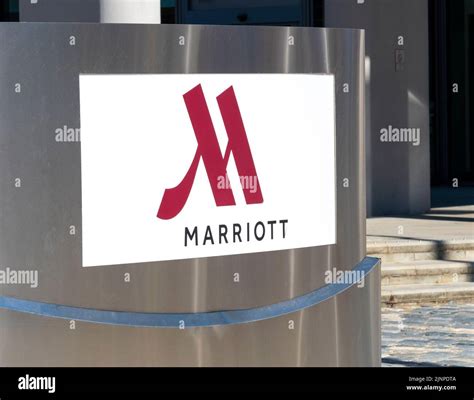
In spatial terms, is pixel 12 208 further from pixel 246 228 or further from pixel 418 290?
pixel 418 290

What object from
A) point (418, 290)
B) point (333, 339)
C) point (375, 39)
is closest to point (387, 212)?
point (375, 39)

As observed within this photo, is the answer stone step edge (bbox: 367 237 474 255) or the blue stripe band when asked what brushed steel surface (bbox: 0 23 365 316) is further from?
stone step edge (bbox: 367 237 474 255)

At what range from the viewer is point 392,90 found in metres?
14.8

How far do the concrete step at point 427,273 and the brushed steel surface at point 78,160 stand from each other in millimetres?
6664

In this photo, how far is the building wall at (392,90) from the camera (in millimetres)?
14700

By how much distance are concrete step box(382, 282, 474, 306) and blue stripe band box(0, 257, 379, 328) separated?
602cm

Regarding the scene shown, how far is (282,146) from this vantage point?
429cm

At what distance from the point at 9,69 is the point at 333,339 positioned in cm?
158

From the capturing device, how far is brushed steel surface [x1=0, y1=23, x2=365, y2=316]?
3.79 metres

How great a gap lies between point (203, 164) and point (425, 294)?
677 cm

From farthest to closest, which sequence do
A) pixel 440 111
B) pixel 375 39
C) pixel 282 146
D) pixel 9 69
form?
pixel 440 111, pixel 375 39, pixel 282 146, pixel 9 69
